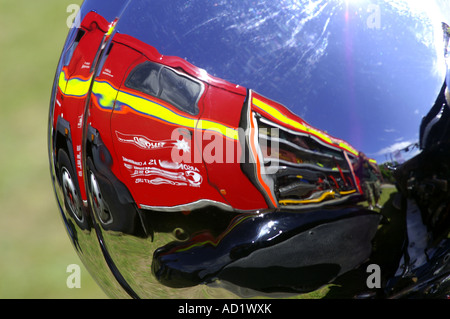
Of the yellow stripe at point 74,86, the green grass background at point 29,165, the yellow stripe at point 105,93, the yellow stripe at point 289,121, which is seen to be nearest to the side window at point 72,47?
the yellow stripe at point 74,86

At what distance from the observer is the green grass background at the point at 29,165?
4.02 meters

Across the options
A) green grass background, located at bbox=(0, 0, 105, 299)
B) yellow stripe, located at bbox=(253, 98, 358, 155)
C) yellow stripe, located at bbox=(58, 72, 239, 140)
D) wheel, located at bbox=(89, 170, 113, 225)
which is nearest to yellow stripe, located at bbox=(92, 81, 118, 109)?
yellow stripe, located at bbox=(58, 72, 239, 140)

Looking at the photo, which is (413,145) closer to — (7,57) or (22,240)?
(22,240)

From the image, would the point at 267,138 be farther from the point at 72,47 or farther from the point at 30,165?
the point at 30,165

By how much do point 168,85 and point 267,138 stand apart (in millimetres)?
215

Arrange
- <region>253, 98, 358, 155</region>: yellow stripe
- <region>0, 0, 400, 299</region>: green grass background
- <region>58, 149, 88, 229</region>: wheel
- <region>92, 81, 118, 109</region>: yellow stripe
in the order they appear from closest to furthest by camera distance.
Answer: <region>253, 98, 358, 155</region>: yellow stripe
<region>92, 81, 118, 109</region>: yellow stripe
<region>58, 149, 88, 229</region>: wheel
<region>0, 0, 400, 299</region>: green grass background

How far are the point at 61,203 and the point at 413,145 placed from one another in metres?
0.87

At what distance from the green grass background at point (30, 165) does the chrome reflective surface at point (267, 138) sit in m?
2.68

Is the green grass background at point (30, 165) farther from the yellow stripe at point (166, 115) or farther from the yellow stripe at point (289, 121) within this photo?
the yellow stripe at point (289, 121)

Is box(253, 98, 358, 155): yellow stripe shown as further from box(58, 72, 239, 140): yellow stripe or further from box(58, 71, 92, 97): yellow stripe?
box(58, 71, 92, 97): yellow stripe

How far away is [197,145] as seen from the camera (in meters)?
1.24

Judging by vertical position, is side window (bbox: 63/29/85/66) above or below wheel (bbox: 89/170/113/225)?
above

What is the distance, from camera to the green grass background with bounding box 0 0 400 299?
4016 millimetres

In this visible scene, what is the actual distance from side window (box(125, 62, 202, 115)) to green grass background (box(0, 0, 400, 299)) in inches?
110
